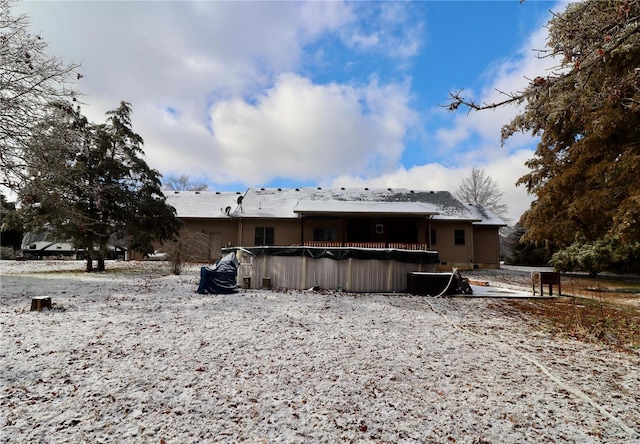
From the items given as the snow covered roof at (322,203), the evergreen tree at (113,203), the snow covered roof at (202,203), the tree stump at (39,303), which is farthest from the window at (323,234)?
the tree stump at (39,303)

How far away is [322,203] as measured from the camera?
21.0m

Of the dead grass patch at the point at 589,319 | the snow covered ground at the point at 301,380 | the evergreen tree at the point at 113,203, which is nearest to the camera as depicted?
the snow covered ground at the point at 301,380

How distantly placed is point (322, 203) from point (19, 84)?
1504 centimetres

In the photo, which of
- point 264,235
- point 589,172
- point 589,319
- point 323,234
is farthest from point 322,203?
point 589,319

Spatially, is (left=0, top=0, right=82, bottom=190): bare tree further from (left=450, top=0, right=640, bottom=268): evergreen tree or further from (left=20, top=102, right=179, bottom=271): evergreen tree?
(left=450, top=0, right=640, bottom=268): evergreen tree

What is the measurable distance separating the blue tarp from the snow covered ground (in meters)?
2.83

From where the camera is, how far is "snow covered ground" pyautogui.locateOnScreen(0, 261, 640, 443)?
2.87 metres

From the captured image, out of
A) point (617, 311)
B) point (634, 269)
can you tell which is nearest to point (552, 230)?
point (617, 311)

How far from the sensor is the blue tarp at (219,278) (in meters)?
9.73

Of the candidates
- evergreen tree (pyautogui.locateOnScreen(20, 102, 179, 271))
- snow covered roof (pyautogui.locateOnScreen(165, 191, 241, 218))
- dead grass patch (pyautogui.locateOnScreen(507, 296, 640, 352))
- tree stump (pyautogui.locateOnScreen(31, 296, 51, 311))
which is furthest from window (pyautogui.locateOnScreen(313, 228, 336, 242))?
tree stump (pyautogui.locateOnScreen(31, 296, 51, 311))

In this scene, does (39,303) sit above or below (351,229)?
below

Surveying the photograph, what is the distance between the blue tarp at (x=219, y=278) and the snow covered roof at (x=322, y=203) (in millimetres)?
9177

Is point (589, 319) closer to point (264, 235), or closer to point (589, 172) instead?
point (589, 172)

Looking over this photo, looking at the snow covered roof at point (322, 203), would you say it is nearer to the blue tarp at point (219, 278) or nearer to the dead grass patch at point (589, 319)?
the blue tarp at point (219, 278)
